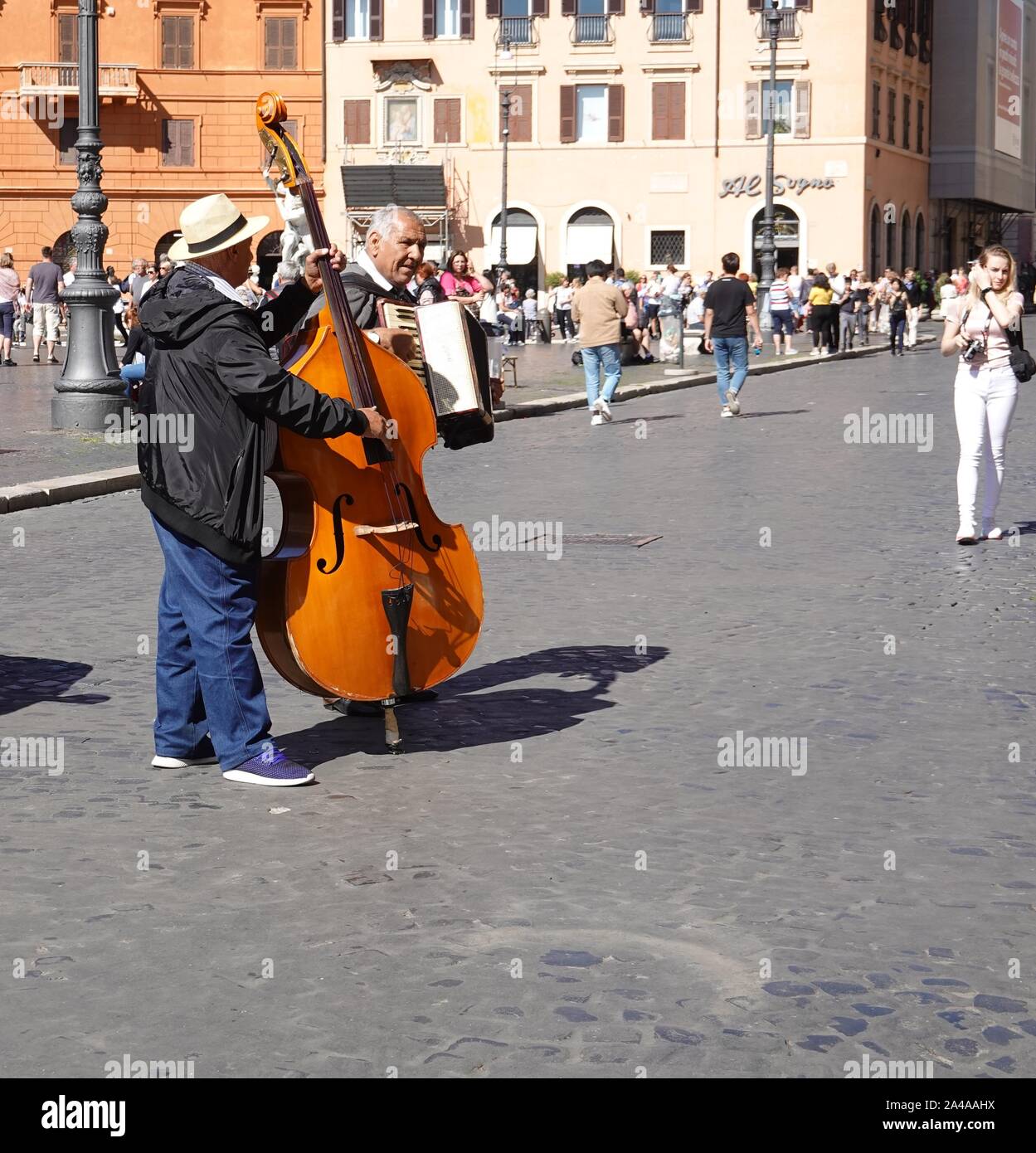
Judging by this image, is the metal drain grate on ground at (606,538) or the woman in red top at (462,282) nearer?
the metal drain grate on ground at (606,538)

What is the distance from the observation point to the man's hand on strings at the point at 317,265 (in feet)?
20.6

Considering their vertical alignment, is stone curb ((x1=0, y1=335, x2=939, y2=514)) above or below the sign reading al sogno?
below

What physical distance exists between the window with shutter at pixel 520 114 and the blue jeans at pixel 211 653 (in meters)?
59.4

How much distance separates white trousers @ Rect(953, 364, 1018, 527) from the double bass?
6190 millimetres

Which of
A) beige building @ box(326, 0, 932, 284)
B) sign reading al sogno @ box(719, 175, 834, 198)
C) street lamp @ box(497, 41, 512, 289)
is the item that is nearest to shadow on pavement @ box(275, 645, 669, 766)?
street lamp @ box(497, 41, 512, 289)

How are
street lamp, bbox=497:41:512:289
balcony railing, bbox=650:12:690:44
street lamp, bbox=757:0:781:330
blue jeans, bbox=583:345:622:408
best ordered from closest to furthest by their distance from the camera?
1. blue jeans, bbox=583:345:622:408
2. street lamp, bbox=757:0:781:330
3. street lamp, bbox=497:41:512:289
4. balcony railing, bbox=650:12:690:44

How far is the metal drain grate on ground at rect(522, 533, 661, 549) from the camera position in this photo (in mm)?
Answer: 12172

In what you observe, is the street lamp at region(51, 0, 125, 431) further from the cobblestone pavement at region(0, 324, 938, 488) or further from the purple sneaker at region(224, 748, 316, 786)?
the purple sneaker at region(224, 748, 316, 786)

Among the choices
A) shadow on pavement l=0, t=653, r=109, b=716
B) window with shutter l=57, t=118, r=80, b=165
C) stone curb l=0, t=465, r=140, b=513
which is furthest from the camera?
window with shutter l=57, t=118, r=80, b=165

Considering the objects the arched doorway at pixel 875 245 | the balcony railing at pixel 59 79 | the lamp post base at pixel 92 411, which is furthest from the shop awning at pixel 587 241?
the lamp post base at pixel 92 411

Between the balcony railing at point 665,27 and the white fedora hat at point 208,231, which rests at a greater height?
the balcony railing at point 665,27

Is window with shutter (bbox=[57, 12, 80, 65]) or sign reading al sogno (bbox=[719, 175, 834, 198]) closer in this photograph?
window with shutter (bbox=[57, 12, 80, 65])

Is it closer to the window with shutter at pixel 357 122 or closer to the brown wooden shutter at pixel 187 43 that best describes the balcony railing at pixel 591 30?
the window with shutter at pixel 357 122

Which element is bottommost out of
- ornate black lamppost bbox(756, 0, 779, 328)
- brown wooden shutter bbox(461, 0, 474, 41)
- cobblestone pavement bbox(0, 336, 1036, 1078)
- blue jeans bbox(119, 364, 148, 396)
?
cobblestone pavement bbox(0, 336, 1036, 1078)
